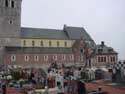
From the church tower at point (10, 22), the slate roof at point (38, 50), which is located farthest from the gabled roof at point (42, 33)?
the church tower at point (10, 22)

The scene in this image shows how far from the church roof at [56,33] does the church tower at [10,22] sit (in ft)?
17.0

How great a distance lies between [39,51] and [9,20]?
996 centimetres

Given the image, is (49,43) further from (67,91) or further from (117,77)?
(67,91)

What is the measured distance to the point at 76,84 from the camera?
58.7 ft

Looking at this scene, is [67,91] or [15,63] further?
[15,63]

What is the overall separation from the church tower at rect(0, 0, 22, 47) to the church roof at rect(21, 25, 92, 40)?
518cm

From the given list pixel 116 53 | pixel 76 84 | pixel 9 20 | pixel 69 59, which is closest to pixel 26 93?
pixel 76 84

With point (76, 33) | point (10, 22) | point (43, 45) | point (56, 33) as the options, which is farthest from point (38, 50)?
point (76, 33)

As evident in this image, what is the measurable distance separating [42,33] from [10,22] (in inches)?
498

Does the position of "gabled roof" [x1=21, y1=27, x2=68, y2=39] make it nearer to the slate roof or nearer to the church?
the church

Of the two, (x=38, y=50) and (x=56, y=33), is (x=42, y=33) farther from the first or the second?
(x=38, y=50)

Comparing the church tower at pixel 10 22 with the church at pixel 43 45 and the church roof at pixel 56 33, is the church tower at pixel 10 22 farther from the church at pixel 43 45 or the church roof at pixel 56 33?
the church roof at pixel 56 33

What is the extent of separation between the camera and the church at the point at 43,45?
200 ft

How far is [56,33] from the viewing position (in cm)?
7525
